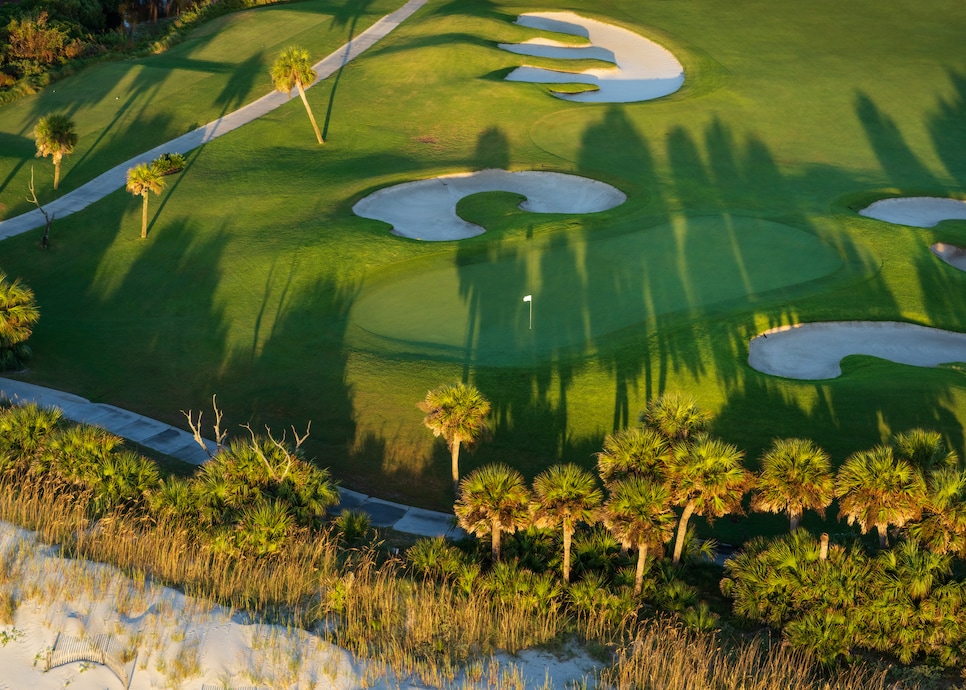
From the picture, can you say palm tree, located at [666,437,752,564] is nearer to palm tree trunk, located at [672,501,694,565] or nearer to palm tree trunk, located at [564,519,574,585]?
palm tree trunk, located at [672,501,694,565]

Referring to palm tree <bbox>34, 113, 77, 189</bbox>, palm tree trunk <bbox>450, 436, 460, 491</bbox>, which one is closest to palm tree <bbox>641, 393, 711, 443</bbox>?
palm tree trunk <bbox>450, 436, 460, 491</bbox>

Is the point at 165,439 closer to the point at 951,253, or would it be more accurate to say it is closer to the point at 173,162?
the point at 173,162

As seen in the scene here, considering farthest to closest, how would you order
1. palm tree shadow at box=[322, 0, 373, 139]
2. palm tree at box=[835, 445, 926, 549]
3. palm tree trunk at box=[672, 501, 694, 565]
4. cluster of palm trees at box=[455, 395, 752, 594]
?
palm tree shadow at box=[322, 0, 373, 139], palm tree trunk at box=[672, 501, 694, 565], cluster of palm trees at box=[455, 395, 752, 594], palm tree at box=[835, 445, 926, 549]

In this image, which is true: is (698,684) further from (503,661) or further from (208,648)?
(208,648)

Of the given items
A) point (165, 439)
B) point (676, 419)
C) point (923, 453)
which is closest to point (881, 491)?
point (923, 453)

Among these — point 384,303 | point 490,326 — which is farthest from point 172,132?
point 490,326

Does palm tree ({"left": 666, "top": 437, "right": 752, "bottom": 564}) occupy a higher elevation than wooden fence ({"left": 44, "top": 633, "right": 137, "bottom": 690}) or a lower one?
higher

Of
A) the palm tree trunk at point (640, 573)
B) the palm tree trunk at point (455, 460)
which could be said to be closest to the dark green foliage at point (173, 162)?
the palm tree trunk at point (455, 460)
